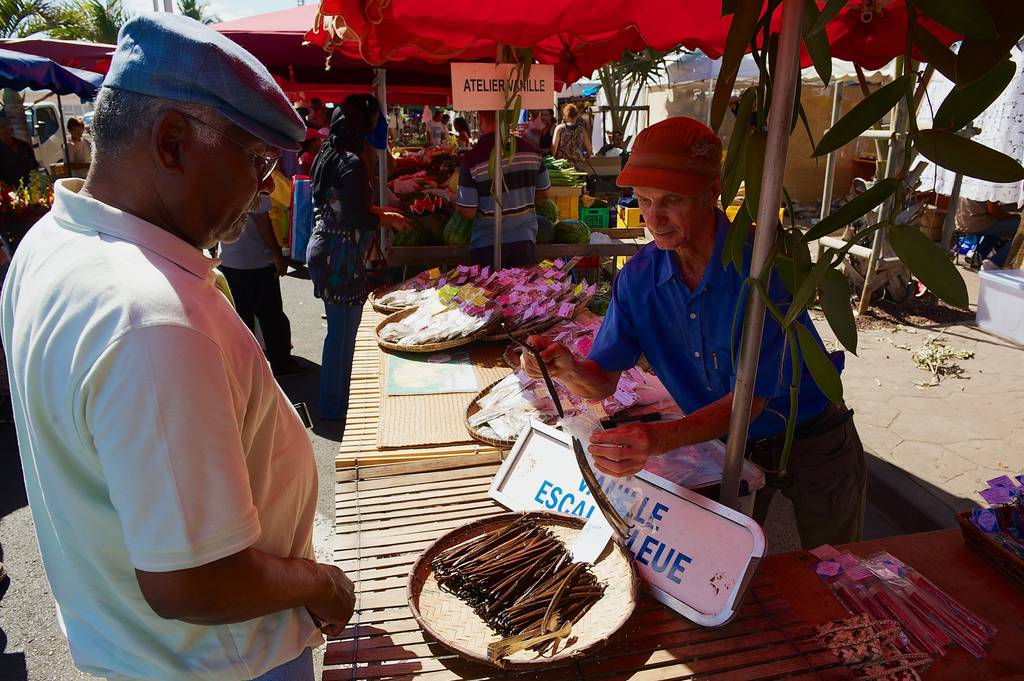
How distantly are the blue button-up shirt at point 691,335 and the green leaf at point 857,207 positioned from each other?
20.1 inches

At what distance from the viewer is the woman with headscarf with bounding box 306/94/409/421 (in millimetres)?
3822

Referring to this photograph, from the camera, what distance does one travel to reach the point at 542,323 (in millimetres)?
2910

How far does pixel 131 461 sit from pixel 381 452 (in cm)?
123

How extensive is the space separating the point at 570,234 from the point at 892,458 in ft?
8.11

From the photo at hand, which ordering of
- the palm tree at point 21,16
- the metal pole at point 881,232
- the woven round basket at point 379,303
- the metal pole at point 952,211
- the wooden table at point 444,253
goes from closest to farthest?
1. the woven round basket at point 379,303
2. the wooden table at point 444,253
3. the metal pole at point 881,232
4. the metal pole at point 952,211
5. the palm tree at point 21,16

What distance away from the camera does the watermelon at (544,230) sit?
15.0 ft

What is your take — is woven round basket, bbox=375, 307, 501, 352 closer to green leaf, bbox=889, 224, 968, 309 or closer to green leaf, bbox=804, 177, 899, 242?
green leaf, bbox=804, 177, 899, 242

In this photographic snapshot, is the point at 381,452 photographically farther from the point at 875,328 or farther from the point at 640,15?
the point at 875,328

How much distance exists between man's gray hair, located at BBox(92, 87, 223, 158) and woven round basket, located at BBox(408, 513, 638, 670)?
965 millimetres

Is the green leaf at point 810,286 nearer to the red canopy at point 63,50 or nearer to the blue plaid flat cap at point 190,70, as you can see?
the blue plaid flat cap at point 190,70

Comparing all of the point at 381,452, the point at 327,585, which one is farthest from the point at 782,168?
the point at 381,452

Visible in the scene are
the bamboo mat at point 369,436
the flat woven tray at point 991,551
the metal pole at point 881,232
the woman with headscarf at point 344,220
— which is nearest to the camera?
the flat woven tray at point 991,551

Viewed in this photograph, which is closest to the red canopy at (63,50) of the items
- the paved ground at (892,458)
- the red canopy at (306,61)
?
the red canopy at (306,61)

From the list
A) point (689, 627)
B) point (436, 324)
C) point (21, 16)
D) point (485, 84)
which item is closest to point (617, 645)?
point (689, 627)
